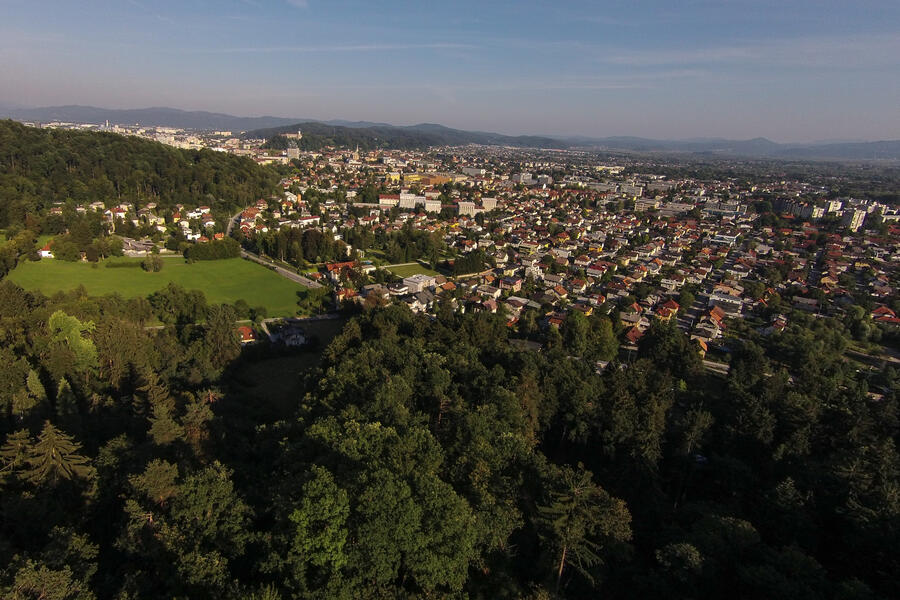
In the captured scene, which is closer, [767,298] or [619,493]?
[619,493]

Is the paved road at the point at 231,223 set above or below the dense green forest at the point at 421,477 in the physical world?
above

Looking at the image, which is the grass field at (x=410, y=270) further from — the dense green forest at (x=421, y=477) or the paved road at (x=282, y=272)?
the dense green forest at (x=421, y=477)

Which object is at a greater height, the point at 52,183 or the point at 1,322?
the point at 52,183

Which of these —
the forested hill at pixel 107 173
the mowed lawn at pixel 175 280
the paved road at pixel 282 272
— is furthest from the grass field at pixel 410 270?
the forested hill at pixel 107 173

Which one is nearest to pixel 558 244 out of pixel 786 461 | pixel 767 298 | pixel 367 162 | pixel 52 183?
pixel 767 298

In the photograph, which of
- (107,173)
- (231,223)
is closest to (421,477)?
(231,223)

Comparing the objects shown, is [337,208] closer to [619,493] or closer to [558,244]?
[558,244]

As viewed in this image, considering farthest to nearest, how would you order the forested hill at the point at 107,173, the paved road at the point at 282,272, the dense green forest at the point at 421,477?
the forested hill at the point at 107,173 → the paved road at the point at 282,272 → the dense green forest at the point at 421,477
